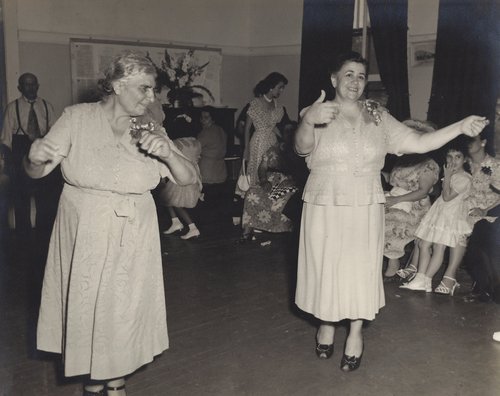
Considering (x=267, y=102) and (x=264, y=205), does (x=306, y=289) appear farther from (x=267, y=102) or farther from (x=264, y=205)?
(x=267, y=102)

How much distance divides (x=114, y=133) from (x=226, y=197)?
7100 millimetres

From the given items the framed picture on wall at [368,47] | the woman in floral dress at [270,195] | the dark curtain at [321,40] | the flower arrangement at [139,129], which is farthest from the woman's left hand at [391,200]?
the framed picture on wall at [368,47]

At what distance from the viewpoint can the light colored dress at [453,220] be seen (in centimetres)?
492

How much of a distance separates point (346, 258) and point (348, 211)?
277 millimetres

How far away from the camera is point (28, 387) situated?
322cm

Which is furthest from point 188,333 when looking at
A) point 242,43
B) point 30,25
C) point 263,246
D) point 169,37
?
point 242,43

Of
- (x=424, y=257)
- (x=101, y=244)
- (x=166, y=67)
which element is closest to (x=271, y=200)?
(x=424, y=257)

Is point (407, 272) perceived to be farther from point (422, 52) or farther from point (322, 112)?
point (422, 52)

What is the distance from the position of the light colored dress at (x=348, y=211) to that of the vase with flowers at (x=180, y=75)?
7.04 meters

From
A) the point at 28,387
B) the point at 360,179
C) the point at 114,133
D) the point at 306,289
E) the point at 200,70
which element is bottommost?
the point at 28,387

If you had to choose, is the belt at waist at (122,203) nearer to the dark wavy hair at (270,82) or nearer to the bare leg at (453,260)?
the bare leg at (453,260)

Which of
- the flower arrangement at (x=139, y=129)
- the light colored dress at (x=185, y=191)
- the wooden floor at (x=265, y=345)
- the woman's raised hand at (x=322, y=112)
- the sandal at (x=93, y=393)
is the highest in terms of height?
the woman's raised hand at (x=322, y=112)

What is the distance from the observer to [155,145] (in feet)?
8.34

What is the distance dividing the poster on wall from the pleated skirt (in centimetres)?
617
